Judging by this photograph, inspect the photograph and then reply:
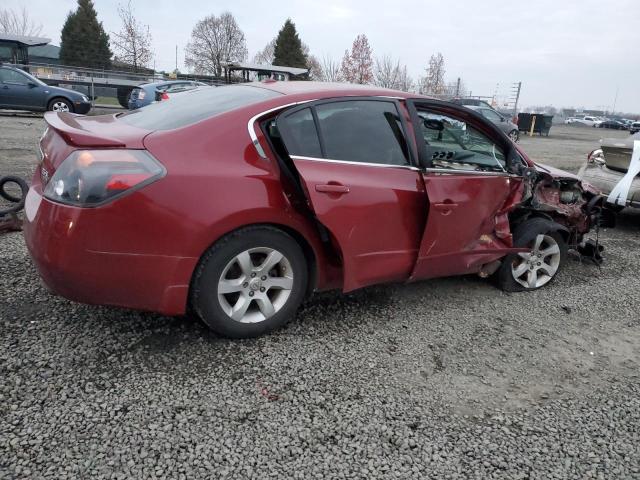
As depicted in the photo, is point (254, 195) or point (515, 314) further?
point (515, 314)

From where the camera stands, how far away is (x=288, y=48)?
151ft

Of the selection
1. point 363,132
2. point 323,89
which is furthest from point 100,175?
point 363,132

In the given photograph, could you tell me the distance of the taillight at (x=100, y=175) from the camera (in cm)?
246

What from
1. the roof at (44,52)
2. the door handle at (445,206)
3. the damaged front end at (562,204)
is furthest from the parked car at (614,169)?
the roof at (44,52)

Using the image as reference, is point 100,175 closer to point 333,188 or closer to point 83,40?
point 333,188

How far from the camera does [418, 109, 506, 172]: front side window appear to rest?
3.62 m

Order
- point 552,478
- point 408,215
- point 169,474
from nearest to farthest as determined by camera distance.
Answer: point 169,474 < point 552,478 < point 408,215

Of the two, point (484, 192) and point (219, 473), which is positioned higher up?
point (484, 192)

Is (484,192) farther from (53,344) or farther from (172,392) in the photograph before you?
(53,344)

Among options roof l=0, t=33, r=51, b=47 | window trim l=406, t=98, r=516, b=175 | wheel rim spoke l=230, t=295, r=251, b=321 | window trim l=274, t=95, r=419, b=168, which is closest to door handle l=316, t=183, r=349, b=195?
window trim l=274, t=95, r=419, b=168

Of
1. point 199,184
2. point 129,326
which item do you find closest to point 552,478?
point 199,184

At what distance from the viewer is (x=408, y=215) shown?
3.28 meters

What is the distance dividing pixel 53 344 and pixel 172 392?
83 cm

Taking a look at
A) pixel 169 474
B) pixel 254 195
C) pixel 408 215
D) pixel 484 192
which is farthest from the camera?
pixel 484 192
